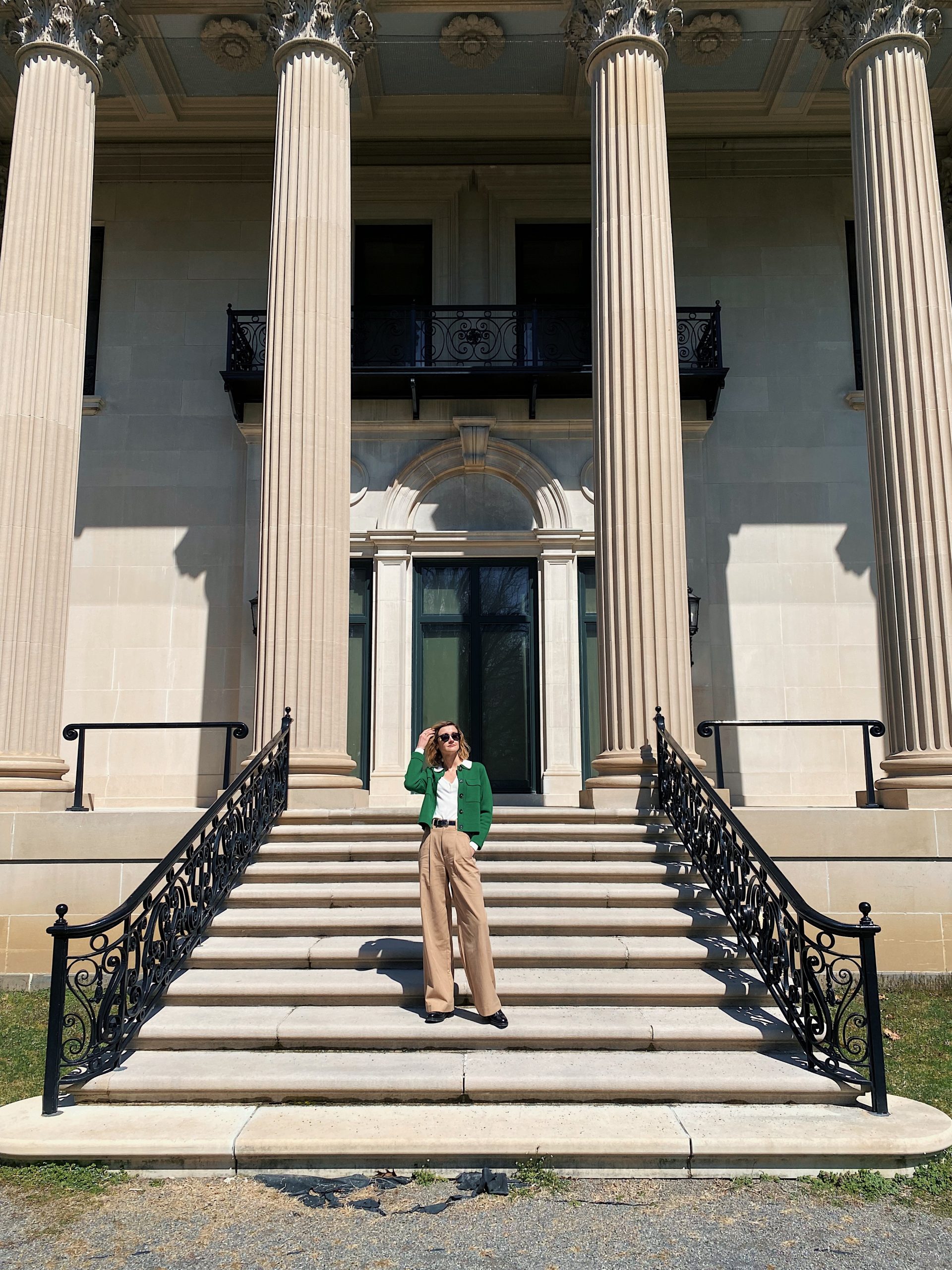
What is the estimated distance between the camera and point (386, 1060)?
6.27 metres

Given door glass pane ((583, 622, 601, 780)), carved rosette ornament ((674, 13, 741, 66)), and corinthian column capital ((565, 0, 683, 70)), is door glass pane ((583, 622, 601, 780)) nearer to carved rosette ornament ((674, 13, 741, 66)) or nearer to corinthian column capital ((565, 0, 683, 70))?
corinthian column capital ((565, 0, 683, 70))

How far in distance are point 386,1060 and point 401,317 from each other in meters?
13.2

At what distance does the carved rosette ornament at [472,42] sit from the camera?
15.2 meters

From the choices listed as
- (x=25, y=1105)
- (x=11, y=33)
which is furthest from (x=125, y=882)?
(x=11, y=33)

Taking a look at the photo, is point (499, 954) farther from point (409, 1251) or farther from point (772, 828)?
point (772, 828)

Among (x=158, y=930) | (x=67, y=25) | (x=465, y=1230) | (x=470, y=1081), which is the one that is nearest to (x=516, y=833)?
(x=158, y=930)

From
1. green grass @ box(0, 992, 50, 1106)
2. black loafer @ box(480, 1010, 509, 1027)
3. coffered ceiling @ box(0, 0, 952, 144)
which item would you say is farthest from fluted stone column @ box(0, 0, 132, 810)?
black loafer @ box(480, 1010, 509, 1027)

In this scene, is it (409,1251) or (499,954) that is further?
(499,954)

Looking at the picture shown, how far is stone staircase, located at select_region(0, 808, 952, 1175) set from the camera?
524 centimetres

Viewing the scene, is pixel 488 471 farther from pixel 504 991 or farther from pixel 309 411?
pixel 504 991

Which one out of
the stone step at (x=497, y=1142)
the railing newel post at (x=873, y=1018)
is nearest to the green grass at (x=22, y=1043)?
the stone step at (x=497, y=1142)

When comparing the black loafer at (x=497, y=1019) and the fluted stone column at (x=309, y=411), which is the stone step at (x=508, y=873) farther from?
Answer: the black loafer at (x=497, y=1019)

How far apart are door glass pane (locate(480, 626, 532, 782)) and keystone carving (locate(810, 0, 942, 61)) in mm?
9049

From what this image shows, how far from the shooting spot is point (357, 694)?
52.2 ft
